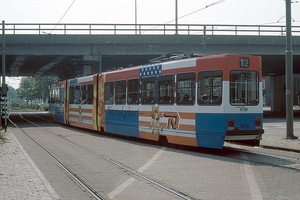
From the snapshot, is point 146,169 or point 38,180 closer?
point 38,180

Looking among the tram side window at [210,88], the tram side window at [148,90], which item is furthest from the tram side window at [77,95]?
the tram side window at [210,88]

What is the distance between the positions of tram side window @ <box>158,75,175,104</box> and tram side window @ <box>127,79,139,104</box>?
185 cm

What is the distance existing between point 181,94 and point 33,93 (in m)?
82.2

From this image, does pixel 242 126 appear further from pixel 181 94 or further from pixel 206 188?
pixel 206 188

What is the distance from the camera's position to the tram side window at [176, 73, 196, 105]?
14.4m

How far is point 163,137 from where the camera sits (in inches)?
636

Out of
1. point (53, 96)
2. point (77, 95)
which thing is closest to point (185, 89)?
point (77, 95)

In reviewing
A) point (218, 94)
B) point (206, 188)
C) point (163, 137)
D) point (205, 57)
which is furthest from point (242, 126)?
point (206, 188)

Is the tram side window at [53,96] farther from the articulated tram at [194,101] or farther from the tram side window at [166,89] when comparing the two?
the tram side window at [166,89]

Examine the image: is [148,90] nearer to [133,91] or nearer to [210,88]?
[133,91]

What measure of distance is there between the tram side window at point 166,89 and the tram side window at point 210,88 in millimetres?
1551

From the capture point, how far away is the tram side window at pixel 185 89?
47.1 feet

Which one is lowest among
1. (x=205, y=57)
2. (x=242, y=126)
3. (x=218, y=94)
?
(x=242, y=126)
